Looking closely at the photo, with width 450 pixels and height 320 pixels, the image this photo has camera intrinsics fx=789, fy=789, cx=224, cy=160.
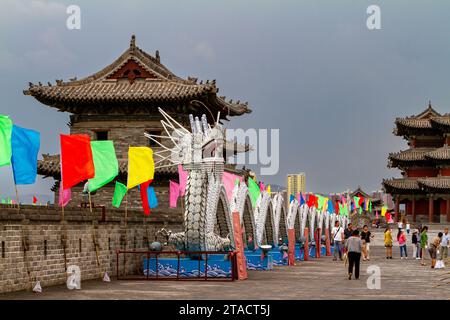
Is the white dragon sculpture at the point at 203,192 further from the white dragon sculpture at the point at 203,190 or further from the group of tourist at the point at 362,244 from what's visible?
the group of tourist at the point at 362,244

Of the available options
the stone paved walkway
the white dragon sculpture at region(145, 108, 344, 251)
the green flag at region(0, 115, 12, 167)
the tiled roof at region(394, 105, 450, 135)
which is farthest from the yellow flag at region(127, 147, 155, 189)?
the tiled roof at region(394, 105, 450, 135)

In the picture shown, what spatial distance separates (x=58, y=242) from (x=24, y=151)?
324 centimetres

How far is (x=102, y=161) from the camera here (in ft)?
76.2

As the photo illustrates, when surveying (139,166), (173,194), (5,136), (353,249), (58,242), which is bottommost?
(353,249)

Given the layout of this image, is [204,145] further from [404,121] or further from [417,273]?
[404,121]

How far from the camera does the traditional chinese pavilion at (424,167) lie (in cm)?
7388

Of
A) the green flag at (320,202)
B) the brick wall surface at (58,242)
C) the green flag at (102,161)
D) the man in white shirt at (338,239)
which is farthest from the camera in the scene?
the green flag at (320,202)

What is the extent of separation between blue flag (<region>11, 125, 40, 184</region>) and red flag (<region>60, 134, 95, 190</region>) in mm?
2187

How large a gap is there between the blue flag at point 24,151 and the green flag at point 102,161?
435 centimetres

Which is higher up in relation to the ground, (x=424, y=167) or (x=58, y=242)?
(x=424, y=167)

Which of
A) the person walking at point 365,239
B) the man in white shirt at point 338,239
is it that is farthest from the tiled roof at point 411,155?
the man in white shirt at point 338,239

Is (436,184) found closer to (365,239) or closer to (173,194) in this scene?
(365,239)

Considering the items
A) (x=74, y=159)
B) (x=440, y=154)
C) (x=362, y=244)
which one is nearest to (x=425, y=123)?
(x=440, y=154)
